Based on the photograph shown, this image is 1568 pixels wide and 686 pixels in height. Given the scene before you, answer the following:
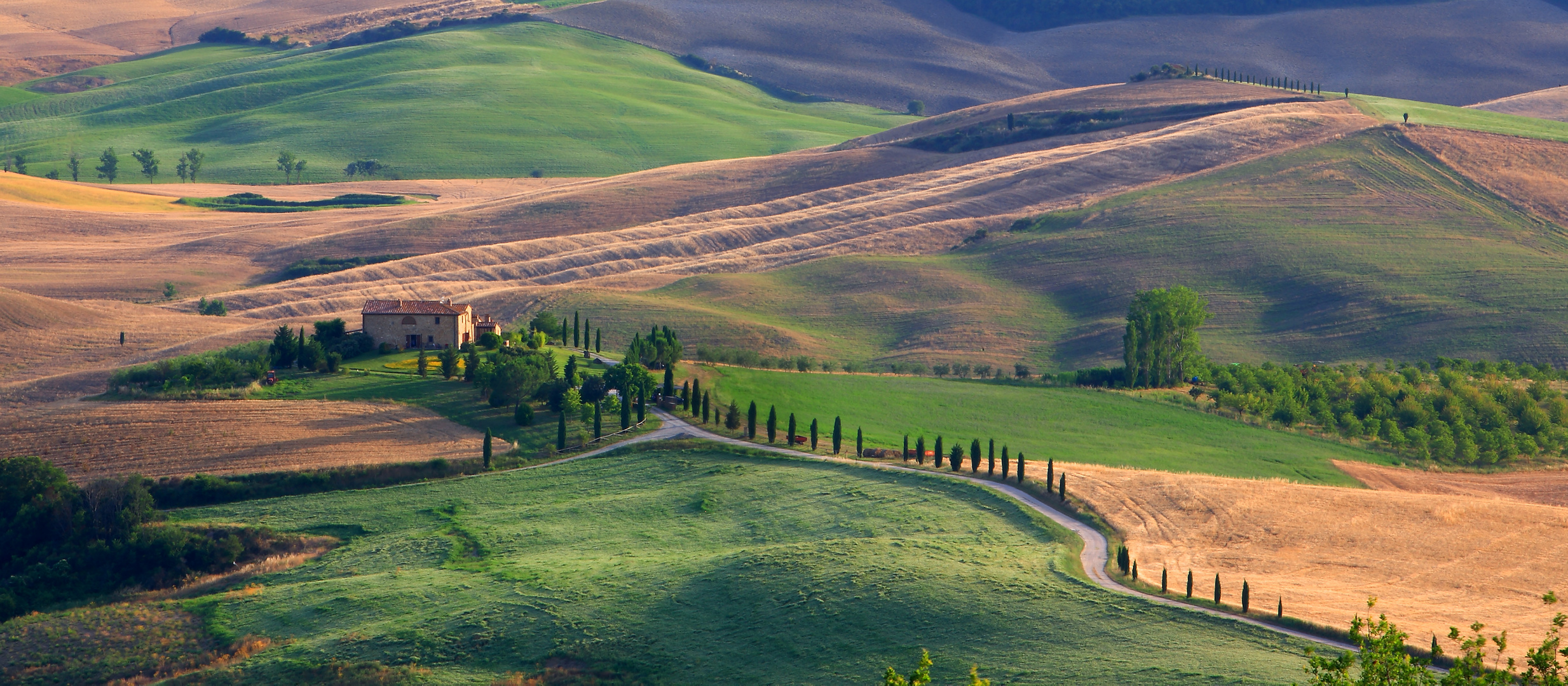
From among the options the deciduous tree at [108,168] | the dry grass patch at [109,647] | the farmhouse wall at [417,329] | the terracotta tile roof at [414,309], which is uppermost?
the deciduous tree at [108,168]

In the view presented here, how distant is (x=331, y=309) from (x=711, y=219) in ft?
155

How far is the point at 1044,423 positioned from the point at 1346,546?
82.4ft

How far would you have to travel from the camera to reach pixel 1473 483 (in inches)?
2726

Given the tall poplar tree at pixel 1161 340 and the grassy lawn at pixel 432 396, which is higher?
the tall poplar tree at pixel 1161 340

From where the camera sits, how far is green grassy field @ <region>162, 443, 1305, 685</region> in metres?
39.3

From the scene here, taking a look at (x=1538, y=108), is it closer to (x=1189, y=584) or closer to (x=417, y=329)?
(x=417, y=329)

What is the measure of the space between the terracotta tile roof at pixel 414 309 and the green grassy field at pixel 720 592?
2313 centimetres

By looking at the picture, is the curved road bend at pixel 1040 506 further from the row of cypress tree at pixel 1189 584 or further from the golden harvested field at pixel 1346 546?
the golden harvested field at pixel 1346 546

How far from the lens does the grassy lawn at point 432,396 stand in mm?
66562

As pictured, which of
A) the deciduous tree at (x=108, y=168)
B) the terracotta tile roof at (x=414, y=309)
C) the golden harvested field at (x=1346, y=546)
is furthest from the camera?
the deciduous tree at (x=108, y=168)

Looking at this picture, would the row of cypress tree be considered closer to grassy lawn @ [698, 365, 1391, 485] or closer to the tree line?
grassy lawn @ [698, 365, 1391, 485]

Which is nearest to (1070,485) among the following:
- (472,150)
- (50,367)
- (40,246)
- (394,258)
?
(50,367)

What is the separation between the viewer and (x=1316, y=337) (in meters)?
99.8

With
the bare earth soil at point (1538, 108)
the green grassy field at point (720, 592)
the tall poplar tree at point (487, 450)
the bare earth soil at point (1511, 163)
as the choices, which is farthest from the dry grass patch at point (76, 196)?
the bare earth soil at point (1538, 108)
